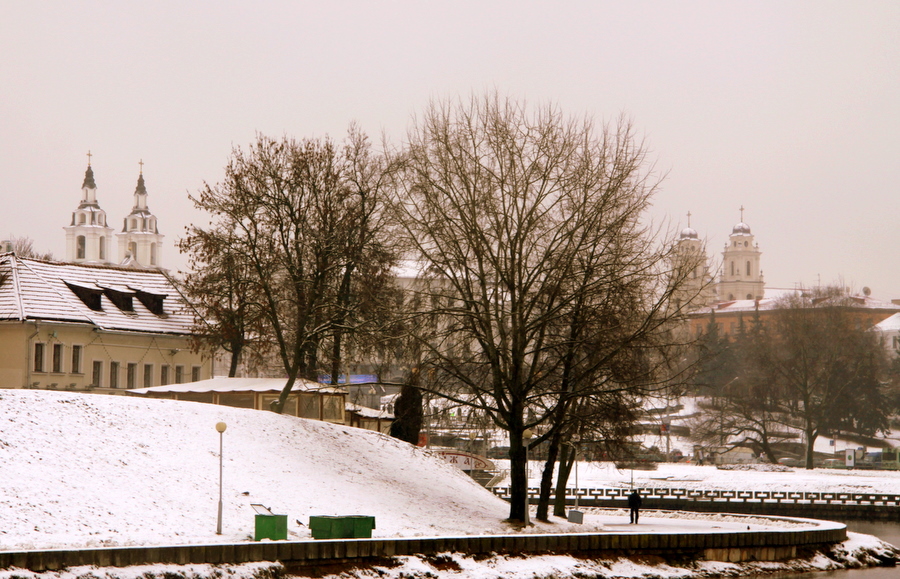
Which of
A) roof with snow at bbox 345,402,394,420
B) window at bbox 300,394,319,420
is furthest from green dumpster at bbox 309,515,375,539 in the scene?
roof with snow at bbox 345,402,394,420

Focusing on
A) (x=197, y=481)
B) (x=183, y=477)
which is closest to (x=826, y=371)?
(x=197, y=481)

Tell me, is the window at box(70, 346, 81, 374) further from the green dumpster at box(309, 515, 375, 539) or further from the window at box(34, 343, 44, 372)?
the green dumpster at box(309, 515, 375, 539)

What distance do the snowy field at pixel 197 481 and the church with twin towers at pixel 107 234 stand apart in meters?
132

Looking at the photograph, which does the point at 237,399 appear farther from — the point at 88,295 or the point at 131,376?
the point at 88,295

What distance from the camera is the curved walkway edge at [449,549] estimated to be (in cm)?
2333

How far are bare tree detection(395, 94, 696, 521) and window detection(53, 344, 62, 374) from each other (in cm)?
2218

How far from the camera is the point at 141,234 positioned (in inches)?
6983

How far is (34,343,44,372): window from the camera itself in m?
50.3

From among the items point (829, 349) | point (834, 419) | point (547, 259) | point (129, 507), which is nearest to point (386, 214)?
point (547, 259)

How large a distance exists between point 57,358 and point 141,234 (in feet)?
426

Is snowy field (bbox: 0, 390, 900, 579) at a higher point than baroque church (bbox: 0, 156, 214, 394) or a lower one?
lower

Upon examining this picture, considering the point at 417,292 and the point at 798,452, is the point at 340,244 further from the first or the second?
the point at 798,452

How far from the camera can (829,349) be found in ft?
317


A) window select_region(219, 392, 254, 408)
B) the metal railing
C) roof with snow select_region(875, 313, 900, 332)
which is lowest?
the metal railing
